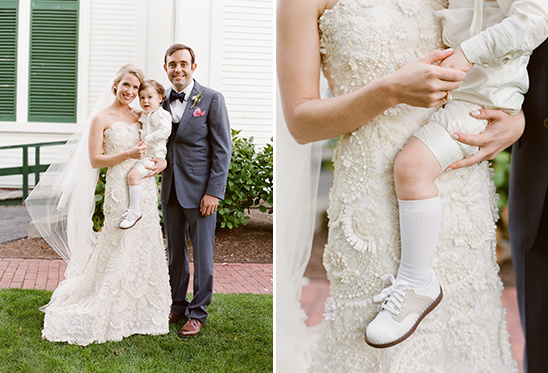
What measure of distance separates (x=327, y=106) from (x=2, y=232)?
5.43 ft

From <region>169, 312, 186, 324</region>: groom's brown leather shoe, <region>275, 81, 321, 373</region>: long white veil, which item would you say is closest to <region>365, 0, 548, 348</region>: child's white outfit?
<region>275, 81, 321, 373</region>: long white veil

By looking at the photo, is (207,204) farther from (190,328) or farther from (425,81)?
(425,81)

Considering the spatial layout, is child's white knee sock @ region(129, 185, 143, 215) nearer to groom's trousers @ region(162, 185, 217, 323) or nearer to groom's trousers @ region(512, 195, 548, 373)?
groom's trousers @ region(162, 185, 217, 323)

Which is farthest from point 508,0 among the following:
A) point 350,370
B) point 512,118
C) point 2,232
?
point 2,232

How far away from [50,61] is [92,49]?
154 millimetres

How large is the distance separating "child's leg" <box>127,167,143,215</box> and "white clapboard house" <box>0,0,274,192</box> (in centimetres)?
29

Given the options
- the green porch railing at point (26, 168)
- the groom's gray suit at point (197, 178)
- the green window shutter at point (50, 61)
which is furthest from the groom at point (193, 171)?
the green porch railing at point (26, 168)

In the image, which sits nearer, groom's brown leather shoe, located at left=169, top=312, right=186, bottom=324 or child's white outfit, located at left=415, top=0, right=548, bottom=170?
child's white outfit, located at left=415, top=0, right=548, bottom=170

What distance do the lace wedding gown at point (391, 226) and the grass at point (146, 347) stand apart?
1142 mm

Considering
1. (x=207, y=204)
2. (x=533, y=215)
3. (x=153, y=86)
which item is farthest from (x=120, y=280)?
(x=533, y=215)

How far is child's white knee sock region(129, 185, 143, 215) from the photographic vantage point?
7.64 feet

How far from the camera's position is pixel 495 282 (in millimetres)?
1104

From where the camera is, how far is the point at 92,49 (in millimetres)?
2068

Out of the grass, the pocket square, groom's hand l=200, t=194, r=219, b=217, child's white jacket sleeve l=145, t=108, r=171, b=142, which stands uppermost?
the pocket square
